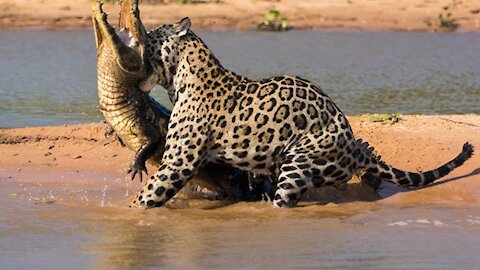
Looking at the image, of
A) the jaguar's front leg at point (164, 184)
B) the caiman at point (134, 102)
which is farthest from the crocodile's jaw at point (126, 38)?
the jaguar's front leg at point (164, 184)

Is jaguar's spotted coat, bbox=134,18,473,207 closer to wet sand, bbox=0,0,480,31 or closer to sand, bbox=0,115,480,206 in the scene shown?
sand, bbox=0,115,480,206

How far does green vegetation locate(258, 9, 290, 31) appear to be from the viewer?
92.5 feet

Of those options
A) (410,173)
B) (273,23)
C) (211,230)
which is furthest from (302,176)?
(273,23)

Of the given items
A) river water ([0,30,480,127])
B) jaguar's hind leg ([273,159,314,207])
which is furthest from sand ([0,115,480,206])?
river water ([0,30,480,127])

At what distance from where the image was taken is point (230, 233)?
8.37m

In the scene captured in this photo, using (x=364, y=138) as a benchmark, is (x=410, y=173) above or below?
above

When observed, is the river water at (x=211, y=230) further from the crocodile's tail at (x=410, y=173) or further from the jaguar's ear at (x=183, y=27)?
the jaguar's ear at (x=183, y=27)

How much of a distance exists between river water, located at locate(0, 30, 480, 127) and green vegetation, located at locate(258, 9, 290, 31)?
1.56 ft

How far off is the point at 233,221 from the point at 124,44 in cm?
151

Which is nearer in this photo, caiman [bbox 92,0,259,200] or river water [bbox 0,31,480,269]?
river water [bbox 0,31,480,269]

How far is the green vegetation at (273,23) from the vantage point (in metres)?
28.2

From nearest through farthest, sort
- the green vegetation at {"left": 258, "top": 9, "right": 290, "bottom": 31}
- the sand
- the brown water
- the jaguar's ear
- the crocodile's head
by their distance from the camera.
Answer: the brown water
the crocodile's head
the jaguar's ear
the sand
the green vegetation at {"left": 258, "top": 9, "right": 290, "bottom": 31}

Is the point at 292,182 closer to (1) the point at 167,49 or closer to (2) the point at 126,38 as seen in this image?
(1) the point at 167,49

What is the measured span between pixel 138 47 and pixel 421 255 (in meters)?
2.72
